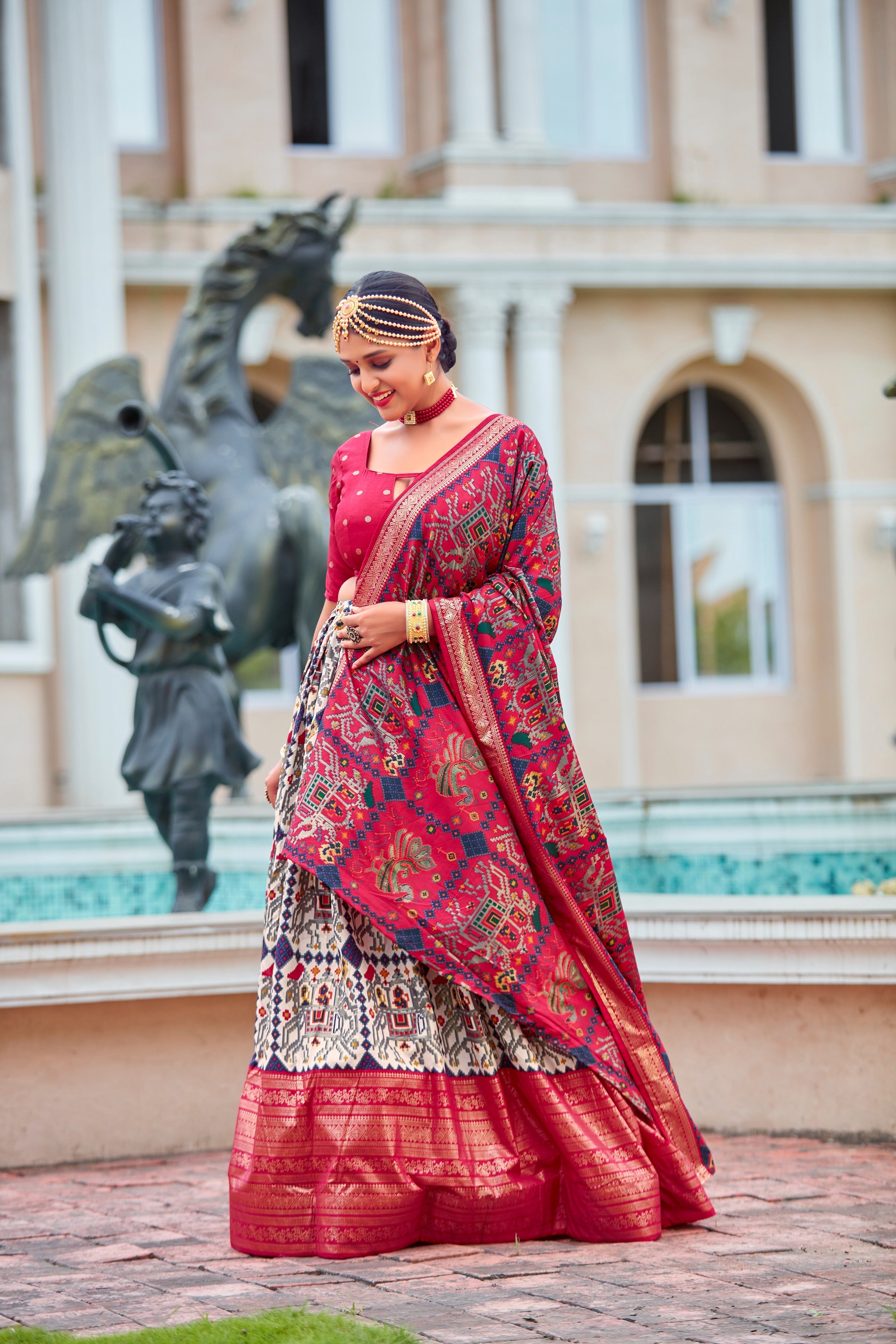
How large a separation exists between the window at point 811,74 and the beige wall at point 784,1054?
48.9 feet

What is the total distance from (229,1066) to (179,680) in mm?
1448

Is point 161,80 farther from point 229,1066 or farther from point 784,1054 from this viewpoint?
point 784,1054

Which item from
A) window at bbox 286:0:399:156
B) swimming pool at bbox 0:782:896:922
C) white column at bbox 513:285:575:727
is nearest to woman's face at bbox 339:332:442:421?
swimming pool at bbox 0:782:896:922

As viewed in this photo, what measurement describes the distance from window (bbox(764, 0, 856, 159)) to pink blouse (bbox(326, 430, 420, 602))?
15367 millimetres

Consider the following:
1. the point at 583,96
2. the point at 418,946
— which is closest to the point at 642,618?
the point at 583,96

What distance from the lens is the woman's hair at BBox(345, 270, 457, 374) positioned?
3.19 meters

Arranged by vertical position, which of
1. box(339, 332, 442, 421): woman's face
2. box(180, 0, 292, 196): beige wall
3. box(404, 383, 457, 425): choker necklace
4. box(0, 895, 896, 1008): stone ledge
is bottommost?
box(0, 895, 896, 1008): stone ledge

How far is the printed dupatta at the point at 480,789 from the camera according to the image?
10.2ft

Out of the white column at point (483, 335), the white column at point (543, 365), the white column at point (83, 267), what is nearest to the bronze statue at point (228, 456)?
the white column at point (83, 267)

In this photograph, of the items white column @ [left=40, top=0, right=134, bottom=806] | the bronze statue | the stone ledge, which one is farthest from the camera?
white column @ [left=40, top=0, right=134, bottom=806]

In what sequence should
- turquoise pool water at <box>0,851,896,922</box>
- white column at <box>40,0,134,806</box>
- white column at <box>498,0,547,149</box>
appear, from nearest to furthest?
turquoise pool water at <box>0,851,896,922</box> → white column at <box>40,0,134,806</box> → white column at <box>498,0,547,149</box>

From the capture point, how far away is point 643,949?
4.12 m

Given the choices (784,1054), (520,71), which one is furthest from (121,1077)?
(520,71)

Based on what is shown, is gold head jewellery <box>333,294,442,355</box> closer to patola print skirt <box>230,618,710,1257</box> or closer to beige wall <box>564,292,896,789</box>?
patola print skirt <box>230,618,710,1257</box>
